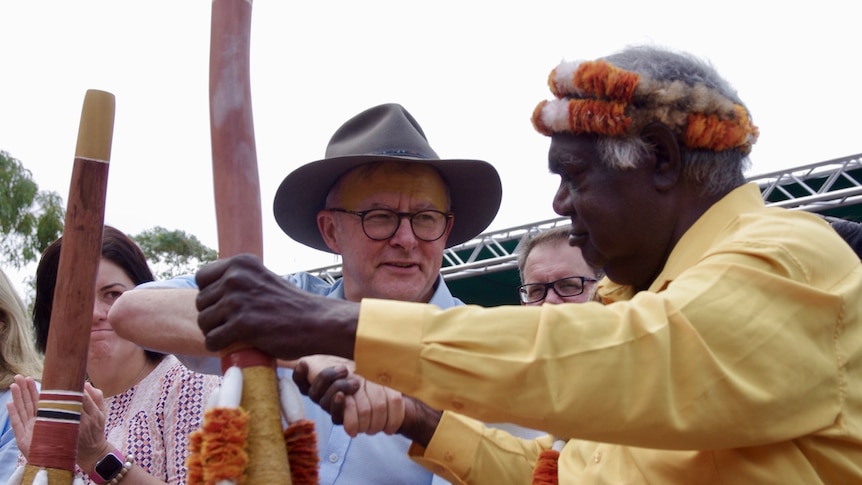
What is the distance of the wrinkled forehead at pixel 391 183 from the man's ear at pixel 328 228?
Result: 151mm

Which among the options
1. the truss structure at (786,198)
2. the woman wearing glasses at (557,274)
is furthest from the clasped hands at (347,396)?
the truss structure at (786,198)

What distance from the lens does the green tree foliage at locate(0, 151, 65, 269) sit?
59.5ft

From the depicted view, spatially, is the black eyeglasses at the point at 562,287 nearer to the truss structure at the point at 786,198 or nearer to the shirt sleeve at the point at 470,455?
the shirt sleeve at the point at 470,455

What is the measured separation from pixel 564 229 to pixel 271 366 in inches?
100

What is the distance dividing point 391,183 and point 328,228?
0.40 meters

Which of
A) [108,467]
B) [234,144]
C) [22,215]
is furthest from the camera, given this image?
[22,215]

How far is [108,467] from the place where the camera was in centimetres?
325

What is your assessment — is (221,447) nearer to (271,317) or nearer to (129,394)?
(271,317)

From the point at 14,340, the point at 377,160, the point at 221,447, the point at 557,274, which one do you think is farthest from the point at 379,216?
the point at 14,340

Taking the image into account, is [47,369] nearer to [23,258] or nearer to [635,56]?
[635,56]

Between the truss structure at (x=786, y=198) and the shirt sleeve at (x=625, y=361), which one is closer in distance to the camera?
the shirt sleeve at (x=625, y=361)

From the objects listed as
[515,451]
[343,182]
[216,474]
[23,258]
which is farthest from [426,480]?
[23,258]

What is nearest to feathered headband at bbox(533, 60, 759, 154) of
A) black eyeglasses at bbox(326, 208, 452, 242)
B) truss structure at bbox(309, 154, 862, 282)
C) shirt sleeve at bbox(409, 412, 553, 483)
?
shirt sleeve at bbox(409, 412, 553, 483)

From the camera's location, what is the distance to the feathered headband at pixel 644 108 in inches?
84.4
